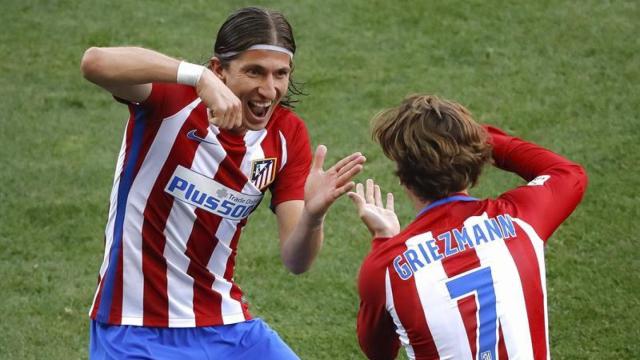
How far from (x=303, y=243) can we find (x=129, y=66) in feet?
3.77

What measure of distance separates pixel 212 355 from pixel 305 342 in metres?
2.53

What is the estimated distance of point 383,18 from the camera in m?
12.5

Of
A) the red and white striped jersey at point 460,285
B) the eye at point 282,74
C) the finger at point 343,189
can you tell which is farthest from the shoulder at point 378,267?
the eye at point 282,74

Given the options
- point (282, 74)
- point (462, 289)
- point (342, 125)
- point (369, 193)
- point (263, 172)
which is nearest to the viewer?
point (462, 289)

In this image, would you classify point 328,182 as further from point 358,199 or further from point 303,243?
point 303,243

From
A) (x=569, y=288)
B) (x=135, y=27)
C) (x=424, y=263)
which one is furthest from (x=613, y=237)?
(x=135, y=27)

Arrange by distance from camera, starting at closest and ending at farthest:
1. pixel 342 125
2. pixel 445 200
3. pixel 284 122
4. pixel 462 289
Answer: pixel 462 289 < pixel 445 200 < pixel 284 122 < pixel 342 125

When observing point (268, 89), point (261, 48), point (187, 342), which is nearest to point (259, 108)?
point (268, 89)

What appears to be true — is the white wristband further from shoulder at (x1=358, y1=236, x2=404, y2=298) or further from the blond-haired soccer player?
shoulder at (x1=358, y1=236, x2=404, y2=298)

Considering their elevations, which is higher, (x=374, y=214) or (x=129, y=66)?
(x=129, y=66)

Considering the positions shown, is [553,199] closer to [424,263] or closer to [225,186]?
[424,263]

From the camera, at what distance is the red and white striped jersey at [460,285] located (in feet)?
12.1

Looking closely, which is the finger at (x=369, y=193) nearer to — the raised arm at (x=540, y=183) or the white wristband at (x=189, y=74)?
the raised arm at (x=540, y=183)

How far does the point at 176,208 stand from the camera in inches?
186
